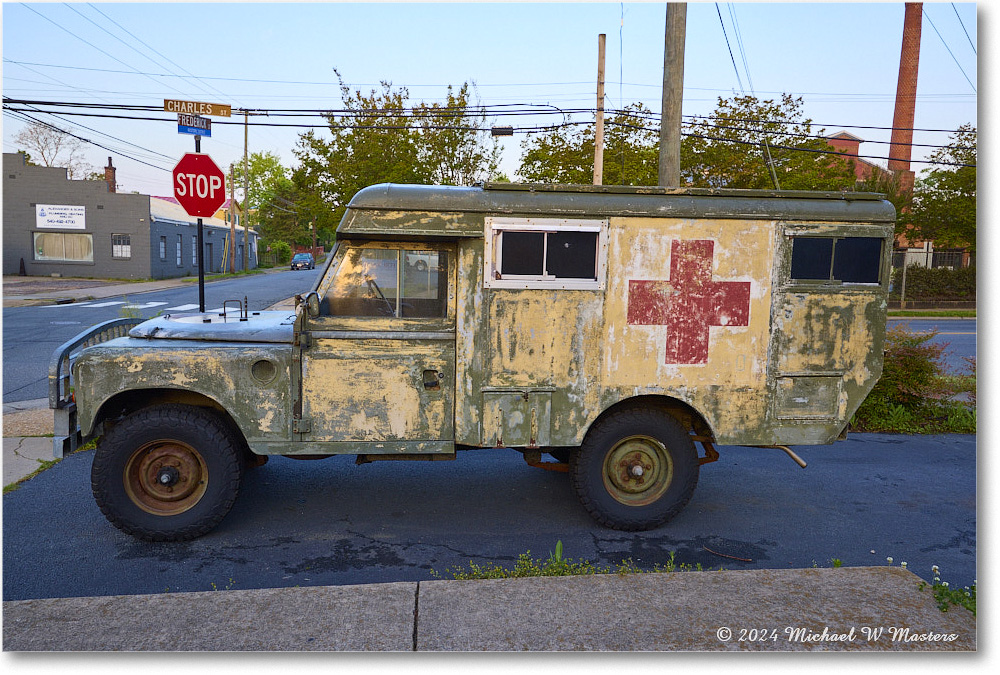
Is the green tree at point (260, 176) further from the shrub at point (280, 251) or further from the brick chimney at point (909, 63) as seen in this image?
the brick chimney at point (909, 63)

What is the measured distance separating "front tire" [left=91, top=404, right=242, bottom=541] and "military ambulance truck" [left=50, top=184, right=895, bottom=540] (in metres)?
0.01

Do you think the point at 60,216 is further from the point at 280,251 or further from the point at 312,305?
the point at 312,305

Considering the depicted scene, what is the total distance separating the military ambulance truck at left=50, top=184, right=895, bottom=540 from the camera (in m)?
4.47

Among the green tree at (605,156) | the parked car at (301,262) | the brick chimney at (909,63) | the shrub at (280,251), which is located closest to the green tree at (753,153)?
the green tree at (605,156)

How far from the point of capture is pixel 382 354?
454cm

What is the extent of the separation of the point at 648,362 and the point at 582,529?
4.37ft

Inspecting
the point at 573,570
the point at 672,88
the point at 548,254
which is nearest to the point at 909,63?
the point at 548,254

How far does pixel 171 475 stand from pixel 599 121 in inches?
558

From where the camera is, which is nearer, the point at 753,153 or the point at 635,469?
the point at 635,469

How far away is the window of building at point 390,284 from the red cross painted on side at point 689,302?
4.40 ft

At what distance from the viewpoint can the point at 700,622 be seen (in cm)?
333

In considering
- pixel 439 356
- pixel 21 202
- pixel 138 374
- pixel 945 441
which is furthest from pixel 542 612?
pixel 21 202

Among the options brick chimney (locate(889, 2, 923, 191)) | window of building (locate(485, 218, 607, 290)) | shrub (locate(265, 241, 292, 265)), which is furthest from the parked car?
window of building (locate(485, 218, 607, 290))

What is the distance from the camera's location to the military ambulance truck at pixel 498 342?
447 cm
